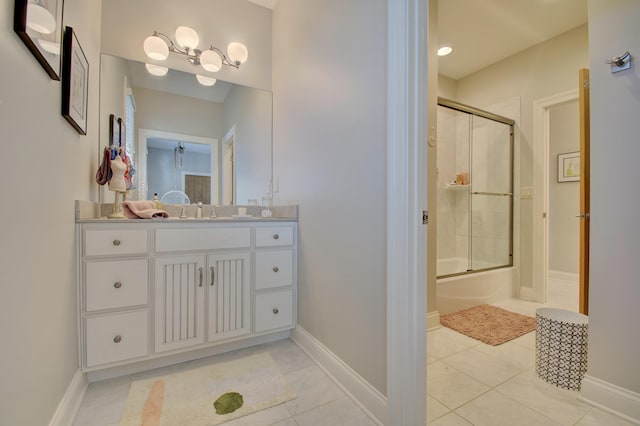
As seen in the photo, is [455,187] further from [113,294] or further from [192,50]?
[113,294]

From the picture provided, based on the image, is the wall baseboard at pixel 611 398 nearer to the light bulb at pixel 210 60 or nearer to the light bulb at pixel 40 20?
the light bulb at pixel 40 20

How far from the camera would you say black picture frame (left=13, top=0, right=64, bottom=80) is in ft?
2.65

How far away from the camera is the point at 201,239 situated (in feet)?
5.68

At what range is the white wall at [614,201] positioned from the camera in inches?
49.5

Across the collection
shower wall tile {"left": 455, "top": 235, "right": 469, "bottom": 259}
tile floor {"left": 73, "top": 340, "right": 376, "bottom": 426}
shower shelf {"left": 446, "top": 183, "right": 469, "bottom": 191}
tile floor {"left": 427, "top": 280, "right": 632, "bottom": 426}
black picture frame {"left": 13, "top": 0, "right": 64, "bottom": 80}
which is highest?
black picture frame {"left": 13, "top": 0, "right": 64, "bottom": 80}

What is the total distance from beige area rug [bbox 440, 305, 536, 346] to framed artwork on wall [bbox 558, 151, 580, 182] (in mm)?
2396

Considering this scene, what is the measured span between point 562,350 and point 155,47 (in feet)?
10.5

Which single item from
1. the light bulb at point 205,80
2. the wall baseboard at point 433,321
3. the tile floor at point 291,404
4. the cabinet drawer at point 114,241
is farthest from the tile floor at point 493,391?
the light bulb at point 205,80

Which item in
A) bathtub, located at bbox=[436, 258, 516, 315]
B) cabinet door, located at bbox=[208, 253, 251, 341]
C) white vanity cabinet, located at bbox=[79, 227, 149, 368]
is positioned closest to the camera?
white vanity cabinet, located at bbox=[79, 227, 149, 368]

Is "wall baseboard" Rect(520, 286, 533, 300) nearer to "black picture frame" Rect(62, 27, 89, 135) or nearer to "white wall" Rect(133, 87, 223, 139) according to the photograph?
"white wall" Rect(133, 87, 223, 139)

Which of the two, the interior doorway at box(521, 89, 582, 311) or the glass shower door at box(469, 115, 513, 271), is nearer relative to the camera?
the glass shower door at box(469, 115, 513, 271)

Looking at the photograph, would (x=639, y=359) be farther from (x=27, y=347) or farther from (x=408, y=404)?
(x=27, y=347)

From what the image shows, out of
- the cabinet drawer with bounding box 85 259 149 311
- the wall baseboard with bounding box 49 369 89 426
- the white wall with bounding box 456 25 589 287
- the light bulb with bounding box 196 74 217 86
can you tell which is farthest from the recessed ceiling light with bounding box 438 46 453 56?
the wall baseboard with bounding box 49 369 89 426

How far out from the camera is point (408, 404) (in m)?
1.10
